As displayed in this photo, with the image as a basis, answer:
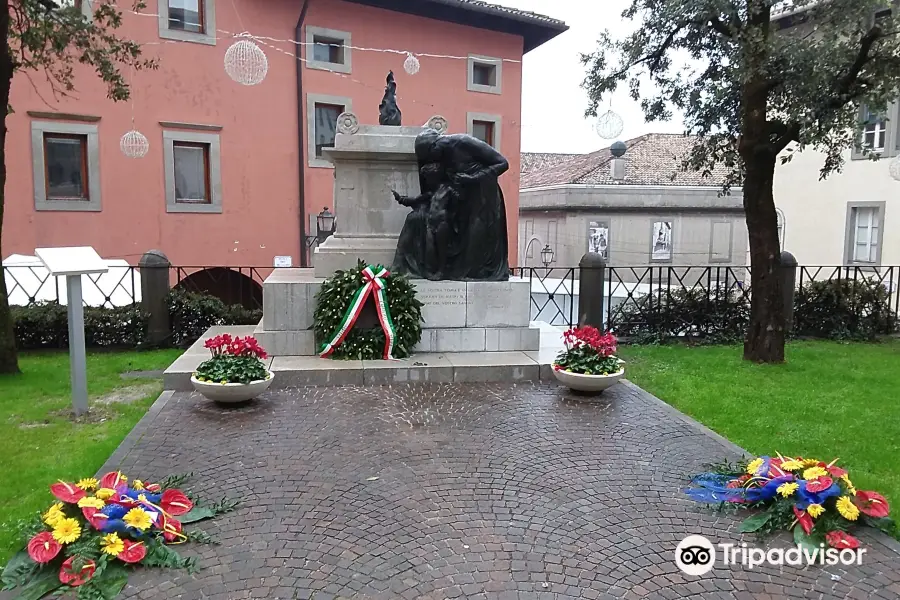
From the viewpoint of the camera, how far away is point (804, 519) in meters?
3.79

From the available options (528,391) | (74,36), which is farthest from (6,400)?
(528,391)

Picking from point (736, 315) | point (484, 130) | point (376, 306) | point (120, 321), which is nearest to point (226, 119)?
point (484, 130)

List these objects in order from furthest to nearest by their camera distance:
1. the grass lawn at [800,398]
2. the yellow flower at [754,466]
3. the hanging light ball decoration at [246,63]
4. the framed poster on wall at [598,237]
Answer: the framed poster on wall at [598,237] < the hanging light ball decoration at [246,63] < the grass lawn at [800,398] < the yellow flower at [754,466]

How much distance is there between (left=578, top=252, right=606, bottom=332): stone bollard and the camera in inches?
418

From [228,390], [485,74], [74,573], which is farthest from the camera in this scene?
[485,74]

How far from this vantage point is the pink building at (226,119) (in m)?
15.8

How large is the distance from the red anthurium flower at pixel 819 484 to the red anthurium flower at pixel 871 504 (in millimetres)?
193

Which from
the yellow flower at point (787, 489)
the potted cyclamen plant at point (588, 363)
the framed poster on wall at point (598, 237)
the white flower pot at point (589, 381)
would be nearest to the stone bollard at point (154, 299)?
the potted cyclamen plant at point (588, 363)

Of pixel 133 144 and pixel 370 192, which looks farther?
pixel 133 144

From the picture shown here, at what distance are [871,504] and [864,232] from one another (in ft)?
55.6

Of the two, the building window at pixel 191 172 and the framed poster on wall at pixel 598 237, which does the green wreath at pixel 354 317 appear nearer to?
the building window at pixel 191 172

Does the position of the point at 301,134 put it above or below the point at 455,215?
above

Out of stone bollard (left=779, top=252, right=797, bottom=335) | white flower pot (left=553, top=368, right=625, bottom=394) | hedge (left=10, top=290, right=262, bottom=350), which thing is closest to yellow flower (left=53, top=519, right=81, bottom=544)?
white flower pot (left=553, top=368, right=625, bottom=394)

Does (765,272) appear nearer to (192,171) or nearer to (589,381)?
(589,381)
